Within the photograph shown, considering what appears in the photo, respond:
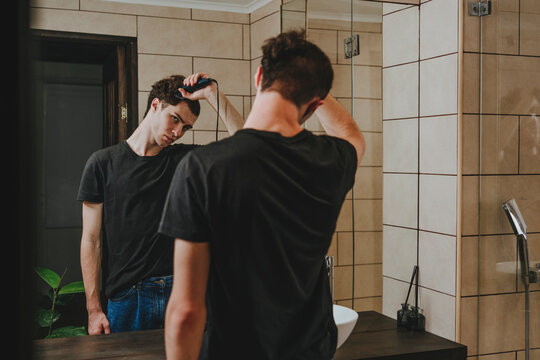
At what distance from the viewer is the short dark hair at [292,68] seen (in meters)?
0.94

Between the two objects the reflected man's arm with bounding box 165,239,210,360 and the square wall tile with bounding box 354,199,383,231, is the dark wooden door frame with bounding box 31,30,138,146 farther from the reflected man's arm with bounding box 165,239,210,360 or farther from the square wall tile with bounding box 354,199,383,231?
the reflected man's arm with bounding box 165,239,210,360

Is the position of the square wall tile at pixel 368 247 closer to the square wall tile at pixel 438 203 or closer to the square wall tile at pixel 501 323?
the square wall tile at pixel 438 203

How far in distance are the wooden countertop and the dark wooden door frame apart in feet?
3.50

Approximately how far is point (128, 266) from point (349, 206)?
81cm

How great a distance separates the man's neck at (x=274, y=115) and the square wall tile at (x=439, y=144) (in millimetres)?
1043

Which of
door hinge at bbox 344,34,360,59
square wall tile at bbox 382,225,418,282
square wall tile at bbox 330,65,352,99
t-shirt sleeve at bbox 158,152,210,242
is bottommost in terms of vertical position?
square wall tile at bbox 382,225,418,282

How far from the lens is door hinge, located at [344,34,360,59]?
1.87 metres

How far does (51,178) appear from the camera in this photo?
466 centimetres

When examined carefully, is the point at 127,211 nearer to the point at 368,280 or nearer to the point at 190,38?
the point at 368,280

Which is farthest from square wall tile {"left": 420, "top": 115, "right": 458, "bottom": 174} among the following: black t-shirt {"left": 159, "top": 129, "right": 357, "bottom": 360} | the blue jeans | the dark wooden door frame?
the dark wooden door frame

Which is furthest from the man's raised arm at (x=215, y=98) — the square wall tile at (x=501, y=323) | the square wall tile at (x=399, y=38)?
the square wall tile at (x=501, y=323)

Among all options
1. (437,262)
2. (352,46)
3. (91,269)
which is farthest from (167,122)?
(437,262)

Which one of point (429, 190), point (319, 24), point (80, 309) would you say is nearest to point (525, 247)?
point (429, 190)

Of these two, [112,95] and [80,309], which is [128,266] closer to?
[112,95]
